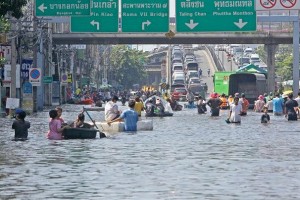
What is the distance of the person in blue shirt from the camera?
4003 cm

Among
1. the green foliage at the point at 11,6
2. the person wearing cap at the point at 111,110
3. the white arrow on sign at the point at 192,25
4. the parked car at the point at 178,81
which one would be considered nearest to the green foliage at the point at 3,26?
the white arrow on sign at the point at 192,25

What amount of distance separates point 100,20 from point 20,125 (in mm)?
29956

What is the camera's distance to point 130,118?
40.2 metres

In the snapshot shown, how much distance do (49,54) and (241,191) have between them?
6626 cm


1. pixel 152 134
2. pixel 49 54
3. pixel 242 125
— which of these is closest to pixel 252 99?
pixel 49 54

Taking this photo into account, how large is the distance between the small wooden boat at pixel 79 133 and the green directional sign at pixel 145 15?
89.4 ft

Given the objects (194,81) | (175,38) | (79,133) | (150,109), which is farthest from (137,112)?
(194,81)

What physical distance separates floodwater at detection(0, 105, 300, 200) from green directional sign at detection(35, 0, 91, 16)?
1991 cm

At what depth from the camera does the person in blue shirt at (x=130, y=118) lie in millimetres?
40031

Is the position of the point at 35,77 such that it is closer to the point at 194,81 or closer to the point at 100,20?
the point at 100,20

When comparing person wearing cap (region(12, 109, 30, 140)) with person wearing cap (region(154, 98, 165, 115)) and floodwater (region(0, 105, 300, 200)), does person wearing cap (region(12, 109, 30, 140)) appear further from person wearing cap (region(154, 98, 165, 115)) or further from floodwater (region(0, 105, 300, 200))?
person wearing cap (region(154, 98, 165, 115))

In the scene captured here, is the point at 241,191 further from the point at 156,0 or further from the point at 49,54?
the point at 49,54

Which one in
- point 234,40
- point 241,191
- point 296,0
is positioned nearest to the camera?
point 241,191

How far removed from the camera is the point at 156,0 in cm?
6262
